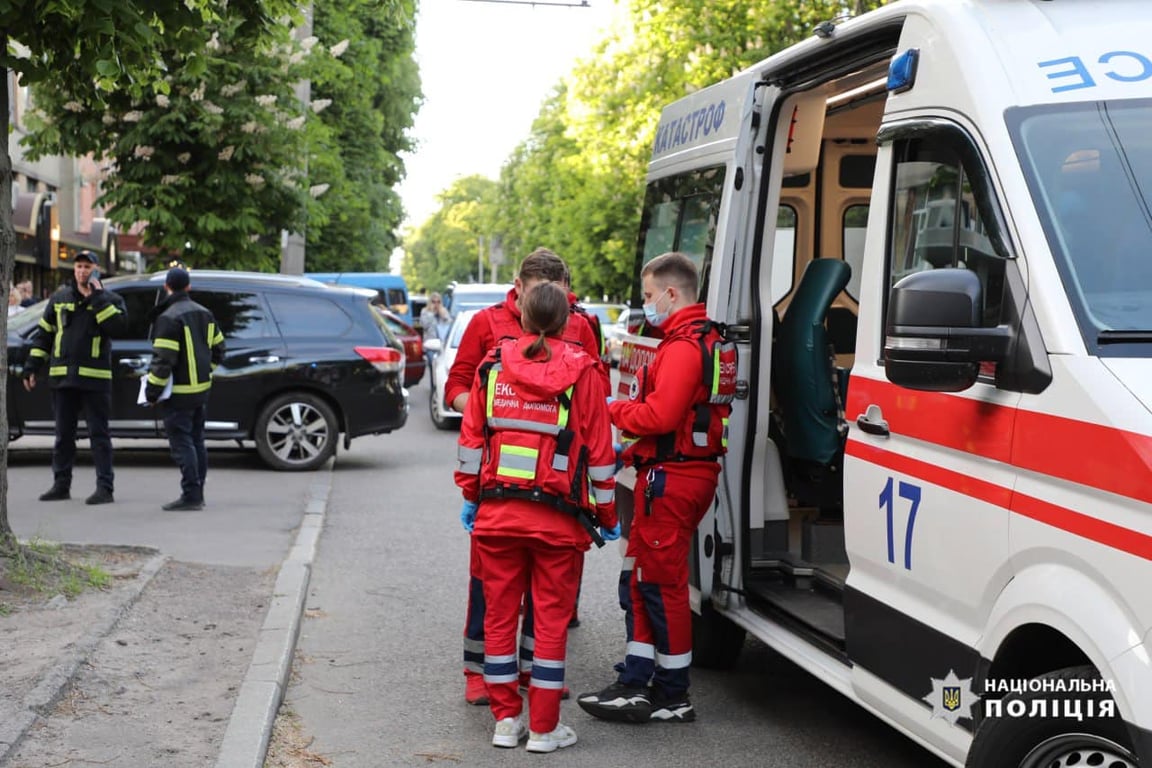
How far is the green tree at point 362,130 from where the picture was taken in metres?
25.7

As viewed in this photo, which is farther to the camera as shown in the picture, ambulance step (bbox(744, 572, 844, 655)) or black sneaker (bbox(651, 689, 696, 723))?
black sneaker (bbox(651, 689, 696, 723))

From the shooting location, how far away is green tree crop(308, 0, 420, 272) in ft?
84.4

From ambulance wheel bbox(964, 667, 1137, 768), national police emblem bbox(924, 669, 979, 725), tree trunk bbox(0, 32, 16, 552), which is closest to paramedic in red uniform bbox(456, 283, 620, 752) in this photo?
national police emblem bbox(924, 669, 979, 725)

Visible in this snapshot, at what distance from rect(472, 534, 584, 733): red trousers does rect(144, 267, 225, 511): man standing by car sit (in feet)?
20.7

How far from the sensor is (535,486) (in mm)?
5562

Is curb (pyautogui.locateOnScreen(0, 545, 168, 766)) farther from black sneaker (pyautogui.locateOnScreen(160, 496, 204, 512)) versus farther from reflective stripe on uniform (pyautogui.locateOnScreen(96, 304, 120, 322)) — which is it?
reflective stripe on uniform (pyautogui.locateOnScreen(96, 304, 120, 322))

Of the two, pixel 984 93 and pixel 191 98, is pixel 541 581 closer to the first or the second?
pixel 984 93

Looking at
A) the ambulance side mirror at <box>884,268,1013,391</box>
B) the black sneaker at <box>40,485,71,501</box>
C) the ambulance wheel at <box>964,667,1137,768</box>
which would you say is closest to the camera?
the ambulance wheel at <box>964,667,1137,768</box>

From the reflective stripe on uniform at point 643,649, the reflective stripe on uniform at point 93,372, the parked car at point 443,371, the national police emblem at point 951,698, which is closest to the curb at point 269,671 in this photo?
the reflective stripe on uniform at point 643,649

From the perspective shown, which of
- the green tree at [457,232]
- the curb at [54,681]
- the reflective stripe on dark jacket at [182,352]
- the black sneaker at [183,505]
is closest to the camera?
the curb at [54,681]

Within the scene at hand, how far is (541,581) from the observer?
5.76m

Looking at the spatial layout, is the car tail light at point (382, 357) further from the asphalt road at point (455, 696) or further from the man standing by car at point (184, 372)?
the asphalt road at point (455, 696)

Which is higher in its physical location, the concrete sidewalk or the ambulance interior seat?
the ambulance interior seat

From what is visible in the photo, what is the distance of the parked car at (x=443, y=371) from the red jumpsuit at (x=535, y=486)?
1459 cm
